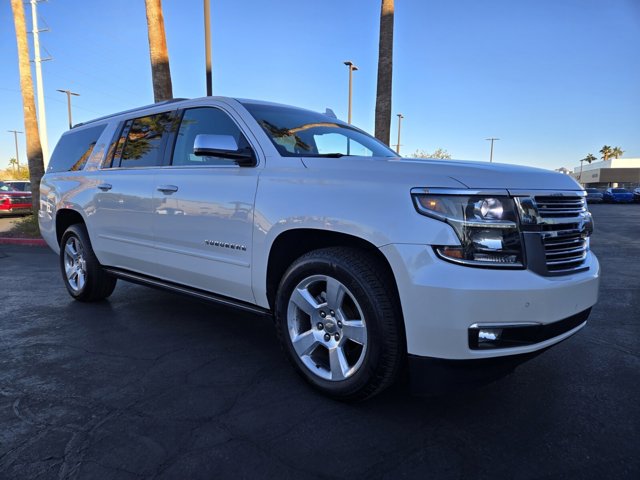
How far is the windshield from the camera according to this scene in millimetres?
3184

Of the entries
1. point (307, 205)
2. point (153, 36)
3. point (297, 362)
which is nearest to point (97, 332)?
point (297, 362)

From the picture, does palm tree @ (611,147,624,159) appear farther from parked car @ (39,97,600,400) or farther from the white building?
parked car @ (39,97,600,400)

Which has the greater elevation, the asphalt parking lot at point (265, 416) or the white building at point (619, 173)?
the white building at point (619, 173)

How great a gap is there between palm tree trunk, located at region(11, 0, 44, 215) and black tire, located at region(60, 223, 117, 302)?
Result: 9.19 m

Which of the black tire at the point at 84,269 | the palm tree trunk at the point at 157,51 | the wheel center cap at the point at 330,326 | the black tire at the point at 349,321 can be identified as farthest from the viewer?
the palm tree trunk at the point at 157,51

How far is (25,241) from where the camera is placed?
36.0 feet

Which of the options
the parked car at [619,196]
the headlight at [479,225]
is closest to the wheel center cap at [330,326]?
the headlight at [479,225]

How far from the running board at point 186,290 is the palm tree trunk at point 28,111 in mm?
10420

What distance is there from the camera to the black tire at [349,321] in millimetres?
2318

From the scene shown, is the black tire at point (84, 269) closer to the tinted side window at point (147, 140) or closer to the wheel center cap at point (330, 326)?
the tinted side window at point (147, 140)

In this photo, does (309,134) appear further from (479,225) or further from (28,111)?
(28,111)

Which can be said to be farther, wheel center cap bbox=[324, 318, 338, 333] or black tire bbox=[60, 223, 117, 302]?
black tire bbox=[60, 223, 117, 302]

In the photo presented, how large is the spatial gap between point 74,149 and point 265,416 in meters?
4.10

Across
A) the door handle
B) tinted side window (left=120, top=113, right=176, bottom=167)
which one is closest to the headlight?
the door handle
